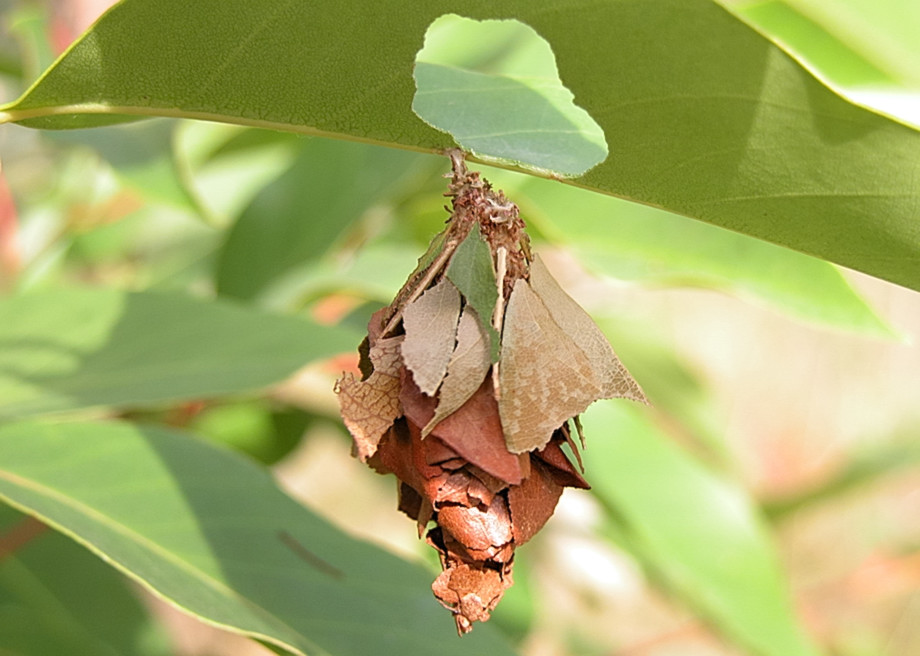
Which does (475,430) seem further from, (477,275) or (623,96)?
(623,96)

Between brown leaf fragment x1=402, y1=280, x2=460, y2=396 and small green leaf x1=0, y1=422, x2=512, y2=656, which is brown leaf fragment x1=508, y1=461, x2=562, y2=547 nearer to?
brown leaf fragment x1=402, y1=280, x2=460, y2=396

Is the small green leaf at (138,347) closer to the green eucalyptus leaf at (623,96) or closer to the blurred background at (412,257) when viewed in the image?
the blurred background at (412,257)

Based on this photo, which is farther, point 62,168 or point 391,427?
point 62,168

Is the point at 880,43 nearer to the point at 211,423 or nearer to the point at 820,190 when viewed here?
the point at 820,190

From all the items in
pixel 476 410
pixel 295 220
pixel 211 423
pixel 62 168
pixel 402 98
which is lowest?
pixel 211 423

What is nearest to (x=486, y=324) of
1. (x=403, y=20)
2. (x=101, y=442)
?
(x=403, y=20)

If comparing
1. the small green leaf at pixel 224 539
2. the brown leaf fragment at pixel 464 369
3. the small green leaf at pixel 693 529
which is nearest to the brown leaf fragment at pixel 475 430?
the brown leaf fragment at pixel 464 369
